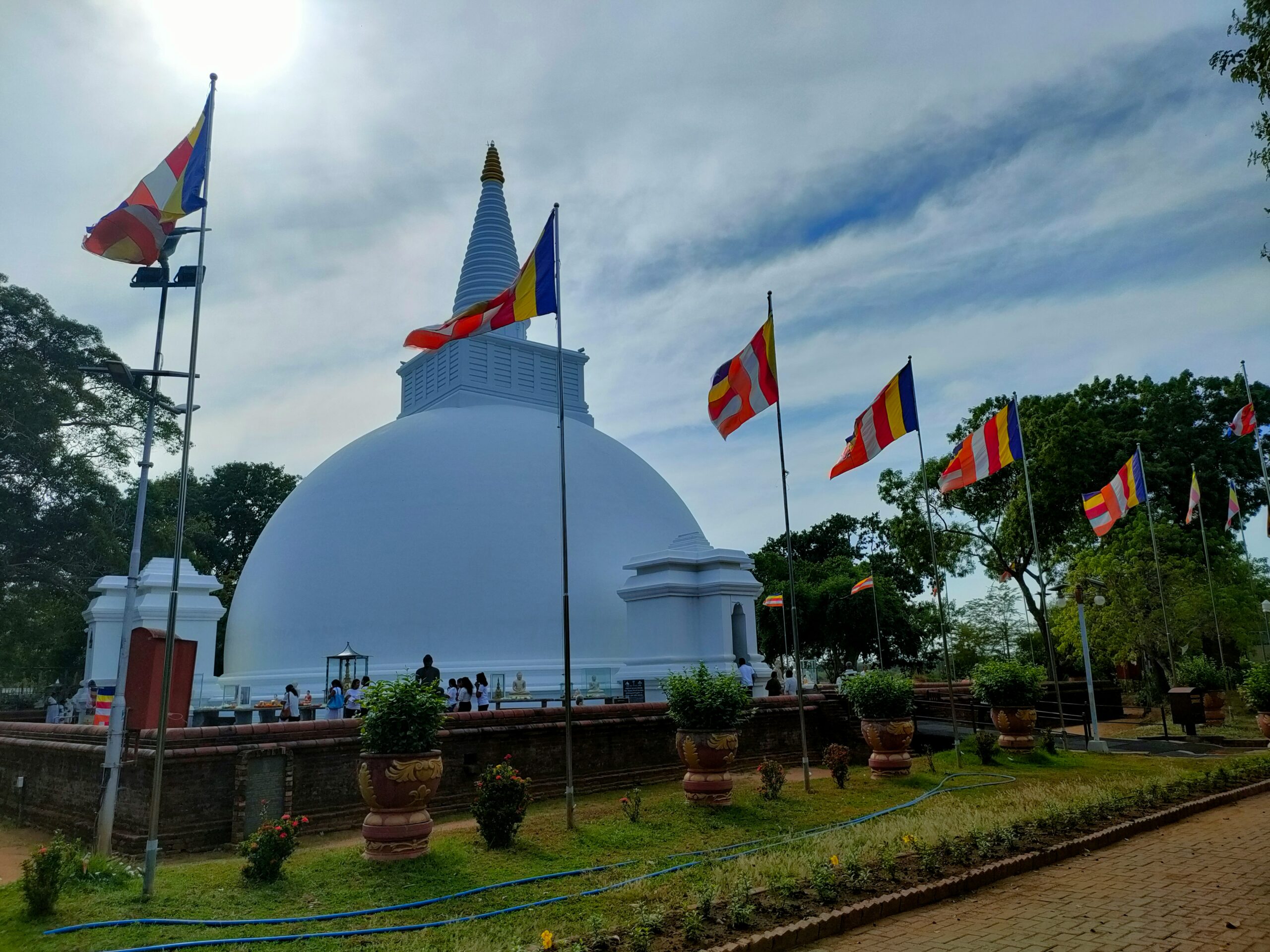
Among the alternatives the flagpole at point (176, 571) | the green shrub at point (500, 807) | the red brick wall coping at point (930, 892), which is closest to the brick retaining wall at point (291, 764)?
the flagpole at point (176, 571)

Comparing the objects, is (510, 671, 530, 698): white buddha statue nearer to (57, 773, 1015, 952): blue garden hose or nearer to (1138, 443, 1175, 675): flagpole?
(57, 773, 1015, 952): blue garden hose

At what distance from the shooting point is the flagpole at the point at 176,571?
7.71 metres

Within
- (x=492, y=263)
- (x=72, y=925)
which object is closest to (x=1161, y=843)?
(x=72, y=925)

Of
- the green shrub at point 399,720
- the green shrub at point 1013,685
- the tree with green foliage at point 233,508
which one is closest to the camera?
the green shrub at point 399,720

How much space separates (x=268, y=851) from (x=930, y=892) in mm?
5870

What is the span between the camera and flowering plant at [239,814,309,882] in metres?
8.02

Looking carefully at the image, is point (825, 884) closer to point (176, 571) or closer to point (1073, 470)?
point (176, 571)

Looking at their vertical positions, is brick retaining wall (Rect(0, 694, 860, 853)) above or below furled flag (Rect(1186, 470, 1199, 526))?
below

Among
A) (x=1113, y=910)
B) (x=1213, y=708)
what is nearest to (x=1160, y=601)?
(x=1213, y=708)

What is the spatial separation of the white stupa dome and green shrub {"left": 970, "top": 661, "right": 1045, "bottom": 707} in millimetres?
6897

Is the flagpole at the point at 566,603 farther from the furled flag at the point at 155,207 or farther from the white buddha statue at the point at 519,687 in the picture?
the white buddha statue at the point at 519,687

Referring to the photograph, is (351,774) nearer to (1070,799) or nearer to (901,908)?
(901,908)

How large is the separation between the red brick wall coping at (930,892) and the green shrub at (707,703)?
4.13m

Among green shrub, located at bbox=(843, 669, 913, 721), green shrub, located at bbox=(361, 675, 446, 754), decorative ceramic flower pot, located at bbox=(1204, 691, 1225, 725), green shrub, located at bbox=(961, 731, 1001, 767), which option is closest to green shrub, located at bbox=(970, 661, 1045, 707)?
green shrub, located at bbox=(961, 731, 1001, 767)
